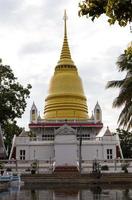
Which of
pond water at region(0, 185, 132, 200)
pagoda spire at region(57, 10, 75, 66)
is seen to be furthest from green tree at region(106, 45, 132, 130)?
pagoda spire at region(57, 10, 75, 66)

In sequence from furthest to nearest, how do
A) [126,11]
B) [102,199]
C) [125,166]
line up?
[125,166] → [102,199] → [126,11]

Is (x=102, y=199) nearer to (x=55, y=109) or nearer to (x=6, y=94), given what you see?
(x=6, y=94)

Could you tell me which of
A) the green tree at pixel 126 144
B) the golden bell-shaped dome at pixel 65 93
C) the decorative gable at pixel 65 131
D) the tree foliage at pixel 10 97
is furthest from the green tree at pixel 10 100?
the green tree at pixel 126 144

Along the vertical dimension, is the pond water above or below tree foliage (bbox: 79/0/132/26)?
below

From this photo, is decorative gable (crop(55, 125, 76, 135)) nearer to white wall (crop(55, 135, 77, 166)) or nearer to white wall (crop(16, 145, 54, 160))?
white wall (crop(55, 135, 77, 166))

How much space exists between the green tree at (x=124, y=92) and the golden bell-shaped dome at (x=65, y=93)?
32.7 meters

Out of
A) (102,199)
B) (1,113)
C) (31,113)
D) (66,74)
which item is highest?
(66,74)

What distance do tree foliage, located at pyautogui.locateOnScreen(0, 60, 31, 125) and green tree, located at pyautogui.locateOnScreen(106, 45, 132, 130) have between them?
8.77 m

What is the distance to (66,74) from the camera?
60.1 meters

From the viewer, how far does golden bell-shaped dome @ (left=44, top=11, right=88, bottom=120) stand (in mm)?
56906

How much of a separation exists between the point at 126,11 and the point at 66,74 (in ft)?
175

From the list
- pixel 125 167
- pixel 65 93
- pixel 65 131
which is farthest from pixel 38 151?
pixel 125 167

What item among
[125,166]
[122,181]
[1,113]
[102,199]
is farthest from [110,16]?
[125,166]

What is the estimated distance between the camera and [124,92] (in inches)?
825
